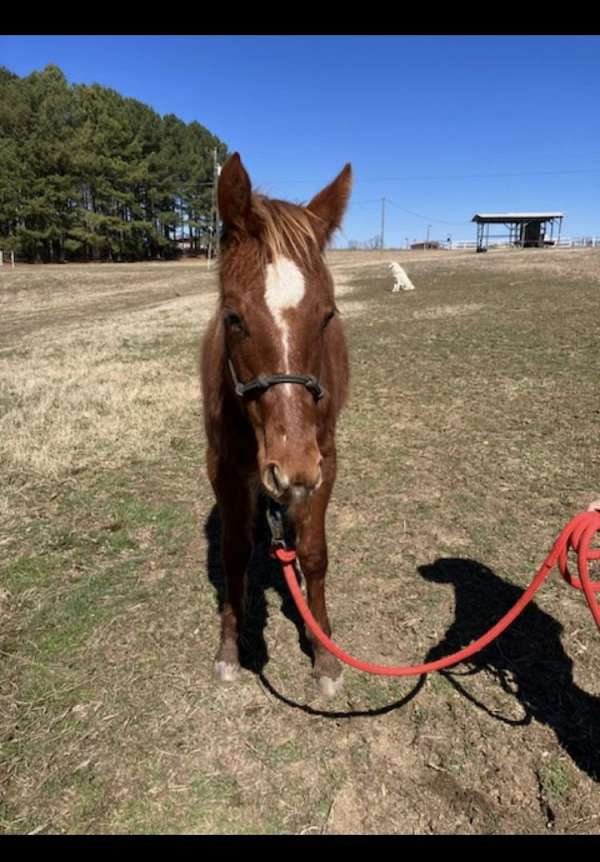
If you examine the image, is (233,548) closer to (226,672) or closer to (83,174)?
(226,672)

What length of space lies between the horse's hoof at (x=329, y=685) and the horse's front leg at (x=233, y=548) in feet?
1.63

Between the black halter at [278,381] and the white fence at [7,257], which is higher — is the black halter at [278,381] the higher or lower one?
the lower one

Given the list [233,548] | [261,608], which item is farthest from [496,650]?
[233,548]

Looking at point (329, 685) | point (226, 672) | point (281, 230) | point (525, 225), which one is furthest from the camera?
point (525, 225)

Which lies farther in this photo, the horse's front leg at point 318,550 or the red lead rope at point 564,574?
the horse's front leg at point 318,550

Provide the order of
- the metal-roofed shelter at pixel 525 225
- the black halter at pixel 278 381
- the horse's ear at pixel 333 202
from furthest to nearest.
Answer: the metal-roofed shelter at pixel 525 225
the horse's ear at pixel 333 202
the black halter at pixel 278 381

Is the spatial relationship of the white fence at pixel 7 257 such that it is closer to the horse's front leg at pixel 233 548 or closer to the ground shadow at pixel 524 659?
the horse's front leg at pixel 233 548

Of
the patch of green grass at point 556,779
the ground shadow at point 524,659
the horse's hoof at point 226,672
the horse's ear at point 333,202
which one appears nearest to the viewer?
the patch of green grass at point 556,779

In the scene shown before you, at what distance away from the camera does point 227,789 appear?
2441 millimetres

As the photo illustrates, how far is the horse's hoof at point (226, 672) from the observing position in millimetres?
3088

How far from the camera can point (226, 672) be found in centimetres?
309

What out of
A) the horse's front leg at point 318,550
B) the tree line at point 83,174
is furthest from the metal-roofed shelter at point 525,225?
the horse's front leg at point 318,550

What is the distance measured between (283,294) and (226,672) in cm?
220
